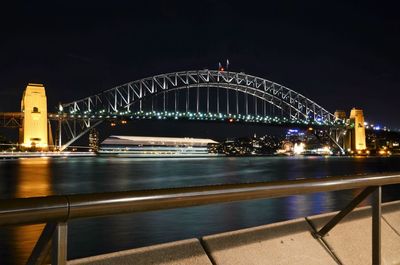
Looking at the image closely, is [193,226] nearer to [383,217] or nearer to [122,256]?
[383,217]

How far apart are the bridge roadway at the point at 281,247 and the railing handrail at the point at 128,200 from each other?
0.53 m

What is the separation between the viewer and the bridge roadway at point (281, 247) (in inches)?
112

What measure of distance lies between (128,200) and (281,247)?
1.78m

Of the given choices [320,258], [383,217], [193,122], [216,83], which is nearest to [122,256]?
[320,258]

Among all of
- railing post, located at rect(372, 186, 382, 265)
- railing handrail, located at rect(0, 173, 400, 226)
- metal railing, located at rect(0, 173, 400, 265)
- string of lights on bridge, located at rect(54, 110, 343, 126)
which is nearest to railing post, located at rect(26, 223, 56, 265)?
metal railing, located at rect(0, 173, 400, 265)

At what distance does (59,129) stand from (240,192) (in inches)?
3835

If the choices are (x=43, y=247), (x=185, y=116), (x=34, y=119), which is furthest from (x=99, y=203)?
(x=185, y=116)

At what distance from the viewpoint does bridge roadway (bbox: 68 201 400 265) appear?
285 centimetres

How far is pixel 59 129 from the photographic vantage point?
318 feet

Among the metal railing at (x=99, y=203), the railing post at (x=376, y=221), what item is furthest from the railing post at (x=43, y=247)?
the railing post at (x=376, y=221)

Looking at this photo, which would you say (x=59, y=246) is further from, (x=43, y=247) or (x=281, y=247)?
(x=281, y=247)

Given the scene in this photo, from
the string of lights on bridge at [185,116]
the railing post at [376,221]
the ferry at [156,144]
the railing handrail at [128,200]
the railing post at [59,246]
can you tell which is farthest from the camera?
the ferry at [156,144]

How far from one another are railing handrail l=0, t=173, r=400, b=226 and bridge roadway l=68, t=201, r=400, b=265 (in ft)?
1.73

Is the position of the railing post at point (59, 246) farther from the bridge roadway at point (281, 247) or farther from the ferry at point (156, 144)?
the ferry at point (156, 144)
